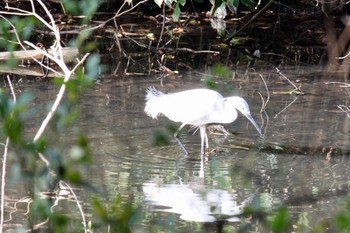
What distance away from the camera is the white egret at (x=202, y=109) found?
6195 millimetres

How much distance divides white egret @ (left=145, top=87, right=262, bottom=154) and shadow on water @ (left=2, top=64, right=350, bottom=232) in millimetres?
168

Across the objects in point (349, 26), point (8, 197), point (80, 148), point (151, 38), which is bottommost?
point (8, 197)

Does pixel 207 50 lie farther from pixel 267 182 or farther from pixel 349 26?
pixel 349 26

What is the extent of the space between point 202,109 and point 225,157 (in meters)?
0.43

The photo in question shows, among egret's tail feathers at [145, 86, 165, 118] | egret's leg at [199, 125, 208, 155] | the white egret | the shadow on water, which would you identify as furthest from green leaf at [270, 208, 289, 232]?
egret's tail feathers at [145, 86, 165, 118]

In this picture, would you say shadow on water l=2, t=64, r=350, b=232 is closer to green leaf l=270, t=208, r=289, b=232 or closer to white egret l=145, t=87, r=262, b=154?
white egret l=145, t=87, r=262, b=154

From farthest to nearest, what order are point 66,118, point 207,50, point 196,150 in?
point 207,50 → point 196,150 → point 66,118

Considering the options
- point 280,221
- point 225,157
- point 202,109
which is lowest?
point 225,157

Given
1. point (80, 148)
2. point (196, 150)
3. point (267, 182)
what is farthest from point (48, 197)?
point (196, 150)

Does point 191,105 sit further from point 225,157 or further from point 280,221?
point 280,221

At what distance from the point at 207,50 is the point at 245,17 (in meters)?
3.07

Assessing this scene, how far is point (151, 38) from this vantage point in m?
11.2

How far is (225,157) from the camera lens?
5.98 meters

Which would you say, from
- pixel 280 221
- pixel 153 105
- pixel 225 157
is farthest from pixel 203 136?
pixel 280 221
